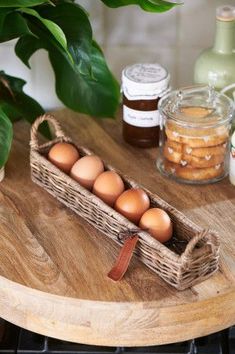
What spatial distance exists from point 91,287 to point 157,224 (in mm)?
129

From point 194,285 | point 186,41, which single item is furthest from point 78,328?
point 186,41

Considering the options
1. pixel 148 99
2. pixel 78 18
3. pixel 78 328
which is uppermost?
pixel 78 18

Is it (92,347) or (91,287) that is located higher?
(91,287)

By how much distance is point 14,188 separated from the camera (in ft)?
4.20

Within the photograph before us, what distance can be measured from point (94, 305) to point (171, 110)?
1.29 ft

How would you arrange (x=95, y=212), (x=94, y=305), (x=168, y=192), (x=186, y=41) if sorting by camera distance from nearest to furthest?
(x=94, y=305) < (x=95, y=212) < (x=168, y=192) < (x=186, y=41)

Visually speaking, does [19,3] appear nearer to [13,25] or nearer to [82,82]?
[13,25]

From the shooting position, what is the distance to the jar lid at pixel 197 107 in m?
1.26

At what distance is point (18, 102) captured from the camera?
1403 millimetres

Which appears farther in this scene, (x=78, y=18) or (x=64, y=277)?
(x=78, y=18)

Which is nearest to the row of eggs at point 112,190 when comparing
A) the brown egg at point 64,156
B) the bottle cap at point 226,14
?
the brown egg at point 64,156

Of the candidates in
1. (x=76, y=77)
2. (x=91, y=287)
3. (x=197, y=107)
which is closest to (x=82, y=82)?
(x=76, y=77)

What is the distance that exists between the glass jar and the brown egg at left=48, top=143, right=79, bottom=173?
162 mm

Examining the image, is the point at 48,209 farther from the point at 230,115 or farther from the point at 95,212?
the point at 230,115
